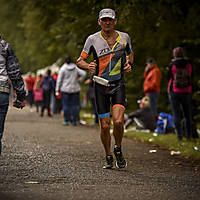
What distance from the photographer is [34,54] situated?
108 ft

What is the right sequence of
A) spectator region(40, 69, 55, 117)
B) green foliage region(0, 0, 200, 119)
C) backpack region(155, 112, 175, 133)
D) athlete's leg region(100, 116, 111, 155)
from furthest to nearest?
spectator region(40, 69, 55, 117), backpack region(155, 112, 175, 133), green foliage region(0, 0, 200, 119), athlete's leg region(100, 116, 111, 155)

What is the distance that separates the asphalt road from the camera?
581 centimetres

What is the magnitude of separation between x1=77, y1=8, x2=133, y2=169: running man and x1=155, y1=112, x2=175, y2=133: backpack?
6.01m

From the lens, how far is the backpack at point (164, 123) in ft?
44.7

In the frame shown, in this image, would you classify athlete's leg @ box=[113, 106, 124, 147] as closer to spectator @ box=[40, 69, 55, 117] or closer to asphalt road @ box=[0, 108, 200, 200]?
asphalt road @ box=[0, 108, 200, 200]

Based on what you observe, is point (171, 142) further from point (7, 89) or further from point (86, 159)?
point (7, 89)

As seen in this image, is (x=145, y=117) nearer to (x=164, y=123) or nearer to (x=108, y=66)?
(x=164, y=123)

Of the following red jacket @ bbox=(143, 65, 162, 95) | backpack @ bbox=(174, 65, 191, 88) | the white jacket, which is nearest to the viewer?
backpack @ bbox=(174, 65, 191, 88)

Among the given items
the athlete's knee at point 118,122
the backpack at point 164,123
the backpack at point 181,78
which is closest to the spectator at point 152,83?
the backpack at point 164,123

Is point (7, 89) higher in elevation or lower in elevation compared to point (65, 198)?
Answer: higher

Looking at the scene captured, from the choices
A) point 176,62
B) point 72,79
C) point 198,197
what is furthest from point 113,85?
point 72,79

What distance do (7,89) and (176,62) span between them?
19.1ft

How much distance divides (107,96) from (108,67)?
1.35ft

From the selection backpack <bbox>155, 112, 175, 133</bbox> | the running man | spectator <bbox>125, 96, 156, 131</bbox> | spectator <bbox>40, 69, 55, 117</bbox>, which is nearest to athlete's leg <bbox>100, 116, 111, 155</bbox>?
the running man
